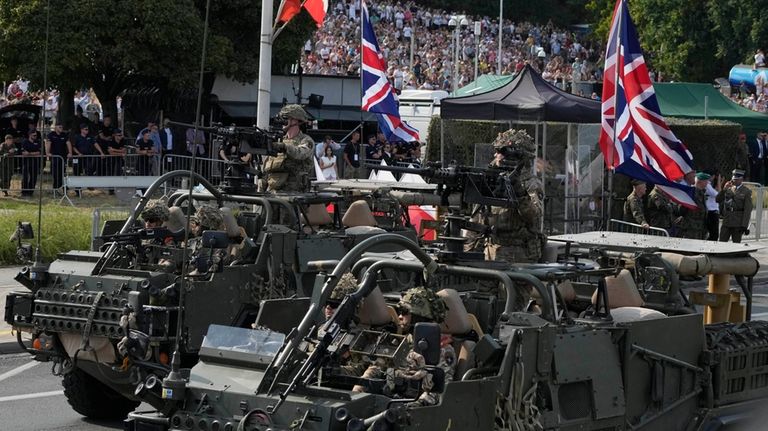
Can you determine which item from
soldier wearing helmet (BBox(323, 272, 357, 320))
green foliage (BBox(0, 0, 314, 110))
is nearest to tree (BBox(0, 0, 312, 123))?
green foliage (BBox(0, 0, 314, 110))

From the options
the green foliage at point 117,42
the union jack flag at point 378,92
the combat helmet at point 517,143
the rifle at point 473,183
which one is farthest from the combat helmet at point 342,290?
the green foliage at point 117,42

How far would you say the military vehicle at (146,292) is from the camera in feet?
41.6

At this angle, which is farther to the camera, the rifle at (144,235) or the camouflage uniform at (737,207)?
the camouflage uniform at (737,207)

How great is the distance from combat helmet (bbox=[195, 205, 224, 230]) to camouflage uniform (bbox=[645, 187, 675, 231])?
34.9ft

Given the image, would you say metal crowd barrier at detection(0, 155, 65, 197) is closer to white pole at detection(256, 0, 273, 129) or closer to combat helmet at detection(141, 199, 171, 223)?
white pole at detection(256, 0, 273, 129)

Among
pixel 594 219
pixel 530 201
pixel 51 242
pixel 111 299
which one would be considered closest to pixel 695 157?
pixel 594 219

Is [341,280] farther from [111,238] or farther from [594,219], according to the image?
[594,219]

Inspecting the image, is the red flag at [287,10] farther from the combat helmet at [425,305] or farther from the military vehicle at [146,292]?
the combat helmet at [425,305]

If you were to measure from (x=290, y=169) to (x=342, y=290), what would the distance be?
24.9 ft

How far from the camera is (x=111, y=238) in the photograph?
13.7 meters

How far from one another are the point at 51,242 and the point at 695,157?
15.5m

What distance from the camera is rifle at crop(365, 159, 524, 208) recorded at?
38.9ft

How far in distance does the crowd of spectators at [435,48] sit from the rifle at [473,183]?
31.6 metres

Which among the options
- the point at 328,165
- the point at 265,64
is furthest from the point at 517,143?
the point at 328,165
